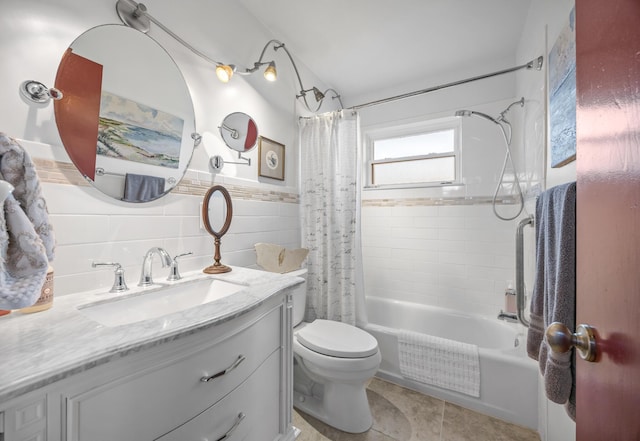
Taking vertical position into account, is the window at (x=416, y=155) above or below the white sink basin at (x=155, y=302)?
above

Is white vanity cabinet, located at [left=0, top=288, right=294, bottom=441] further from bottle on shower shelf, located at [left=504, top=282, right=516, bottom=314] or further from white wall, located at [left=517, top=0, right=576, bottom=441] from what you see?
bottle on shower shelf, located at [left=504, top=282, right=516, bottom=314]

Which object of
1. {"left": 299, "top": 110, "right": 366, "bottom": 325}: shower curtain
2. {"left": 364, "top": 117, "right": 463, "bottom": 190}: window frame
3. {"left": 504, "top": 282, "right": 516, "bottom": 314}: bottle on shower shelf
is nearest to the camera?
{"left": 504, "top": 282, "right": 516, "bottom": 314}: bottle on shower shelf

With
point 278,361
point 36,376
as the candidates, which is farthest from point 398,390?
point 36,376

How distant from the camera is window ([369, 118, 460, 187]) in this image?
7.77ft

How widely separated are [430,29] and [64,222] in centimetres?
235

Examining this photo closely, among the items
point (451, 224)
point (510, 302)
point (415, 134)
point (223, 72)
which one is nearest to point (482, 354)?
point (510, 302)

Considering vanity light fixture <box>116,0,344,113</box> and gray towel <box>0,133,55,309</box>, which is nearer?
gray towel <box>0,133,55,309</box>

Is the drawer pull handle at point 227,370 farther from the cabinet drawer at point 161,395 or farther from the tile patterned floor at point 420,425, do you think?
the tile patterned floor at point 420,425

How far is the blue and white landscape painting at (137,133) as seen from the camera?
100 cm

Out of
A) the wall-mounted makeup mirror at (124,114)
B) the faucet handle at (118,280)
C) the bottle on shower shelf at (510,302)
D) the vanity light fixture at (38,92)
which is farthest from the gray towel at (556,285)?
the vanity light fixture at (38,92)

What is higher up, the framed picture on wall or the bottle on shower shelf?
the framed picture on wall

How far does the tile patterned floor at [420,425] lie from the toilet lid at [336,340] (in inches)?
17.7

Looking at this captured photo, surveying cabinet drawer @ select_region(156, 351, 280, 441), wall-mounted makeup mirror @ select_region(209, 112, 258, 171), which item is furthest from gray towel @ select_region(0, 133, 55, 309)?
wall-mounted makeup mirror @ select_region(209, 112, 258, 171)

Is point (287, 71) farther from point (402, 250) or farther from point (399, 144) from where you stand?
point (402, 250)
